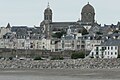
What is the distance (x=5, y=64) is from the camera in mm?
66000

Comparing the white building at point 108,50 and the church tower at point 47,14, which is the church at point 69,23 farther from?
the white building at point 108,50

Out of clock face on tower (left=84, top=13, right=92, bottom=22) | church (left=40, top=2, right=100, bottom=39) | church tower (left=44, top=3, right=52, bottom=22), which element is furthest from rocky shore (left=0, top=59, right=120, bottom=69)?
church tower (left=44, top=3, right=52, bottom=22)

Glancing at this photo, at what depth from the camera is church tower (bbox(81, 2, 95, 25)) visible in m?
134

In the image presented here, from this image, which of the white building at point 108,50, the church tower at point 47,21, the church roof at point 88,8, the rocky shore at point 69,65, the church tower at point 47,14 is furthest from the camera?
the church tower at point 47,14

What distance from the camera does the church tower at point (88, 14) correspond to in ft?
440

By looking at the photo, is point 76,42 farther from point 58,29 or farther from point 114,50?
point 58,29

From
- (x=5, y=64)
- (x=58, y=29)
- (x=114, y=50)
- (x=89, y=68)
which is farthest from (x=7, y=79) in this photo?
(x=58, y=29)

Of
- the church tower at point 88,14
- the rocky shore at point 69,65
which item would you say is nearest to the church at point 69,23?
the church tower at point 88,14

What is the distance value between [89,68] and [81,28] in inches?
2613

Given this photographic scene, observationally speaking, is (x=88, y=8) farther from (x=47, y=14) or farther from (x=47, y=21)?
(x=47, y=21)

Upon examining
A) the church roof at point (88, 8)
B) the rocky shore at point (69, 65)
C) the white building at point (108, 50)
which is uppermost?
the church roof at point (88, 8)

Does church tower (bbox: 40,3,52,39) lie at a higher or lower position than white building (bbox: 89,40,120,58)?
higher

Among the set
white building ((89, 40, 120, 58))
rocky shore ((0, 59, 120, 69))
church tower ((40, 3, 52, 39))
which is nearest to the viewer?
rocky shore ((0, 59, 120, 69))

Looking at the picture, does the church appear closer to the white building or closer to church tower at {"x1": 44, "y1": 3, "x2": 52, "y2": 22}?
church tower at {"x1": 44, "y1": 3, "x2": 52, "y2": 22}
